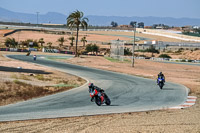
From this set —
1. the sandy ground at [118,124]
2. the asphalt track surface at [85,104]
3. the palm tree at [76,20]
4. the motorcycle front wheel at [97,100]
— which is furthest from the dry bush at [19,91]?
the palm tree at [76,20]

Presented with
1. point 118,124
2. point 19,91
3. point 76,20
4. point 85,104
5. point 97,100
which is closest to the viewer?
point 118,124

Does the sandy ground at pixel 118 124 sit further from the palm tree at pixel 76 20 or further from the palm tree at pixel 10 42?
the palm tree at pixel 10 42

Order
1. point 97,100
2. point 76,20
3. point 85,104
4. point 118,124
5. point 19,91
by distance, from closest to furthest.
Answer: point 118,124 < point 97,100 < point 85,104 < point 19,91 < point 76,20

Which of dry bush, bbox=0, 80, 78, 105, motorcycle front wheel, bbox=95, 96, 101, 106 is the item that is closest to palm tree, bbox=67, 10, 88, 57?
dry bush, bbox=0, 80, 78, 105

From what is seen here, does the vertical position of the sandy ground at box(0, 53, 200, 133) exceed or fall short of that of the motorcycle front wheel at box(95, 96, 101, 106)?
it falls short

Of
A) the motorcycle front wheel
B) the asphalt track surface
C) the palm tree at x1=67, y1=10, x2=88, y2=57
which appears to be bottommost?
the asphalt track surface

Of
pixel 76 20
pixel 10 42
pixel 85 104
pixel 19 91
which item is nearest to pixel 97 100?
pixel 85 104

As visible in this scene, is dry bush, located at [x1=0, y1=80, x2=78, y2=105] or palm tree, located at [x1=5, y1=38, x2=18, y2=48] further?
palm tree, located at [x1=5, y1=38, x2=18, y2=48]

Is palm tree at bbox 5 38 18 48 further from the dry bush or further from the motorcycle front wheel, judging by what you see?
the motorcycle front wheel

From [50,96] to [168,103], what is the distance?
321 inches

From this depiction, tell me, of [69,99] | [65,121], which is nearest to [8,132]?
[65,121]

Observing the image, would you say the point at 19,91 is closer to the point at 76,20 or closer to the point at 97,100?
the point at 97,100

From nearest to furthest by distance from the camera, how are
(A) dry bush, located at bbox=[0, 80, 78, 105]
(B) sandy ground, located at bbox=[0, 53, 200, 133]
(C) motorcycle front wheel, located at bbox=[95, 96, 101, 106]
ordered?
(B) sandy ground, located at bbox=[0, 53, 200, 133], (C) motorcycle front wheel, located at bbox=[95, 96, 101, 106], (A) dry bush, located at bbox=[0, 80, 78, 105]

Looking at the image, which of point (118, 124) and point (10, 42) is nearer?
point (118, 124)
